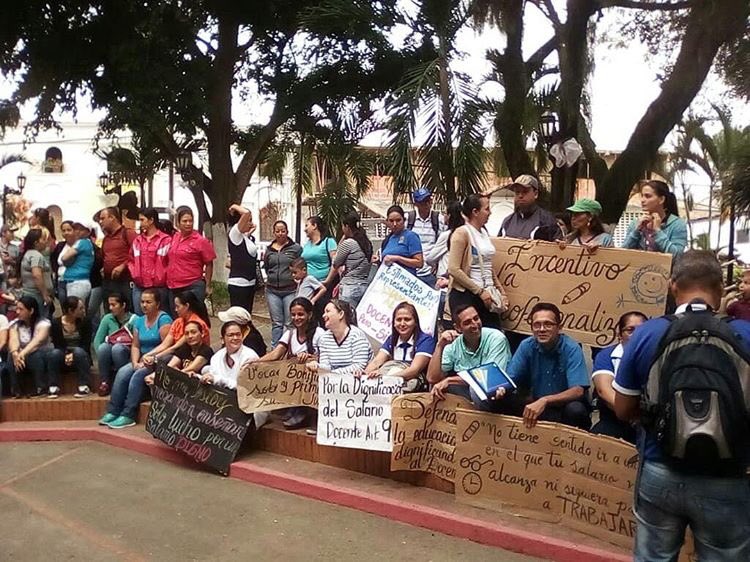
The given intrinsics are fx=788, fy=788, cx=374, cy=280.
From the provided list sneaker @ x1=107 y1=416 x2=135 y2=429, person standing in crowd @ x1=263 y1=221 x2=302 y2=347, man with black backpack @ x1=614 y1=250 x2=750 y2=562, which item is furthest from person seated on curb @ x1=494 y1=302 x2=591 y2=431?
sneaker @ x1=107 y1=416 x2=135 y2=429

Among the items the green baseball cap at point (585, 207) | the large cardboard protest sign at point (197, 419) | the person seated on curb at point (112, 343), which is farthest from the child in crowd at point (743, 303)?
the person seated on curb at point (112, 343)

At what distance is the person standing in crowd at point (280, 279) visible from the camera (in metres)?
7.81

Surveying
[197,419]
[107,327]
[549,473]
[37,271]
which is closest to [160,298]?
[107,327]

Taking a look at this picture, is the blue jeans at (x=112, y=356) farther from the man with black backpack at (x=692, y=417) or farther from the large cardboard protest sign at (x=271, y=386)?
the man with black backpack at (x=692, y=417)

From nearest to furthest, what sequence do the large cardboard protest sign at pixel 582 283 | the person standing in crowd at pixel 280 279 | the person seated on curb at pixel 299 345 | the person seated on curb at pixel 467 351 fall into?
the person seated on curb at pixel 467 351 → the large cardboard protest sign at pixel 582 283 → the person seated on curb at pixel 299 345 → the person standing in crowd at pixel 280 279

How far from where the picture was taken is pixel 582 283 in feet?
18.4

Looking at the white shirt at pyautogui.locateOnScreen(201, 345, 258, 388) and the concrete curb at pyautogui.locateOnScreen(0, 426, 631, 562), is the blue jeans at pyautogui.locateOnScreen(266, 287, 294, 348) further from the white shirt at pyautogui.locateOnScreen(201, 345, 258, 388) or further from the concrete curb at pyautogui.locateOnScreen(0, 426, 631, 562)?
the concrete curb at pyautogui.locateOnScreen(0, 426, 631, 562)

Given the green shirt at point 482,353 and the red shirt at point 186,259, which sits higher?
the red shirt at point 186,259

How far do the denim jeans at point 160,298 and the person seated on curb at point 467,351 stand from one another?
3.50m

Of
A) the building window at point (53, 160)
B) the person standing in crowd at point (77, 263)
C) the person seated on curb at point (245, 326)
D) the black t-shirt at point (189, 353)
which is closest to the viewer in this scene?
the person seated on curb at point (245, 326)

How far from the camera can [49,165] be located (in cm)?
4409

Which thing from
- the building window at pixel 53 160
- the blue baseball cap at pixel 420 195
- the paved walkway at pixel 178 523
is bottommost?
the paved walkway at pixel 178 523

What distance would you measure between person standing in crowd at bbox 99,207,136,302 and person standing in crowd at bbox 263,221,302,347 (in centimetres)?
151

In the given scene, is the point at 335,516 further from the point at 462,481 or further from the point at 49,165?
the point at 49,165
